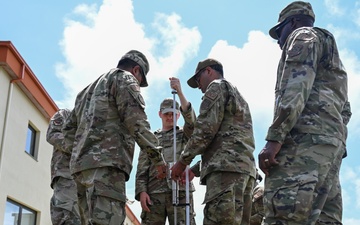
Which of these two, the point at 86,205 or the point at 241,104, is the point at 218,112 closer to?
the point at 241,104

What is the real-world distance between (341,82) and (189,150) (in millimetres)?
1575

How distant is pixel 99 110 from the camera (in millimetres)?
4195

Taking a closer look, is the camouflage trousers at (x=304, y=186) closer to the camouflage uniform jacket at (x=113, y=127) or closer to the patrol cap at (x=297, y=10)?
the patrol cap at (x=297, y=10)

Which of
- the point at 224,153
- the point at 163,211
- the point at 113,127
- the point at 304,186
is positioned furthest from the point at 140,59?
the point at 304,186

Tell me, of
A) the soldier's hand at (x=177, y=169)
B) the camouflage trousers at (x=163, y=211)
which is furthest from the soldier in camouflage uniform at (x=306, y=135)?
the camouflage trousers at (x=163, y=211)

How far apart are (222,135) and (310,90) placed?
1275 mm

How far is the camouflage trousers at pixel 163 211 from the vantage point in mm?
5461

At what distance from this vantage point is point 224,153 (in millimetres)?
4230

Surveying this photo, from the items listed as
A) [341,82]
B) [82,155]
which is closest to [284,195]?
[341,82]

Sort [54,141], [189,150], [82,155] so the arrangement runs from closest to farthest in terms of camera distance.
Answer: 1. [82,155]
2. [189,150]
3. [54,141]

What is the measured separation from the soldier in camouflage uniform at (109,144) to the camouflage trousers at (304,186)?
1.35 m

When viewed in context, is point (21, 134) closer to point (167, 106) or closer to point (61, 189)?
point (61, 189)

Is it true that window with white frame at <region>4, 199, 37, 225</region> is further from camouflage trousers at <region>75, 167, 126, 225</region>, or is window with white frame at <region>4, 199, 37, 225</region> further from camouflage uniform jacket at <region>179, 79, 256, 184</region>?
camouflage uniform jacket at <region>179, 79, 256, 184</region>

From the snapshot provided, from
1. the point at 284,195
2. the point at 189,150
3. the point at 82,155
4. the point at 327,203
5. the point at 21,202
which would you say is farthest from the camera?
the point at 21,202
